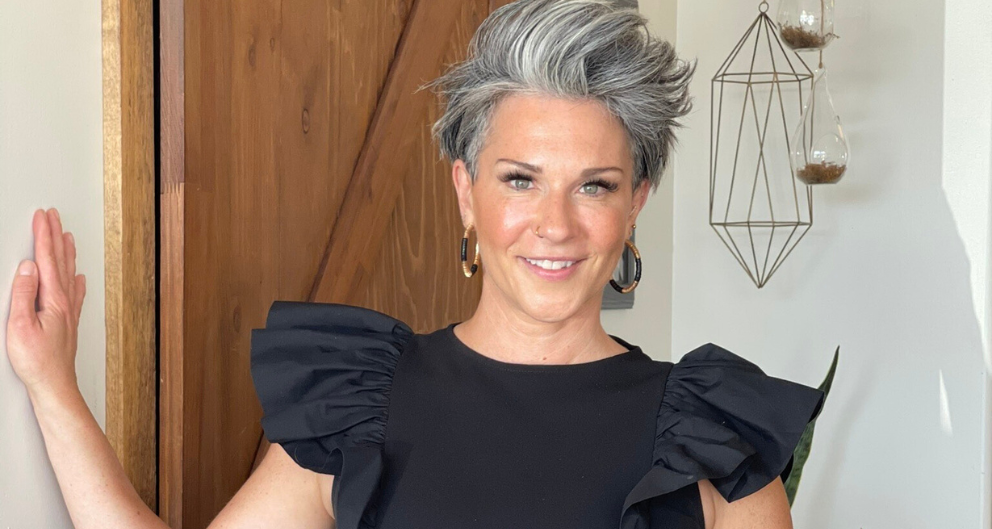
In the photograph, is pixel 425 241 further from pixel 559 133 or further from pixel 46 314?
pixel 46 314

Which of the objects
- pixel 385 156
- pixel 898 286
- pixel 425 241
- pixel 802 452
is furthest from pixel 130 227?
pixel 898 286

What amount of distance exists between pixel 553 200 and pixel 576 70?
0.60 feet

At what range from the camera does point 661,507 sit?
1409 mm

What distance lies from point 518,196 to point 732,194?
1.72 m

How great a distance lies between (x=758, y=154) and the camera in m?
2.93

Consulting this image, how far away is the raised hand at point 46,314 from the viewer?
131 centimetres

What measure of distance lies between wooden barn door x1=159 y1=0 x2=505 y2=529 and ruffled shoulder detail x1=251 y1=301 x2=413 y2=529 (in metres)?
0.18

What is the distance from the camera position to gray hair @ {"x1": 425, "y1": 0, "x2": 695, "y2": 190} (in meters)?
1.41

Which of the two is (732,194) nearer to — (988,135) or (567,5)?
(988,135)

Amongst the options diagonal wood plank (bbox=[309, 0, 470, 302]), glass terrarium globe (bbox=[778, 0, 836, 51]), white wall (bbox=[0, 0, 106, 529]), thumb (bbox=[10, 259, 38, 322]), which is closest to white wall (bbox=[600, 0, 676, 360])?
glass terrarium globe (bbox=[778, 0, 836, 51])

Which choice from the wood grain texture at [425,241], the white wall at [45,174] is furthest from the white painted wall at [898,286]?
the white wall at [45,174]

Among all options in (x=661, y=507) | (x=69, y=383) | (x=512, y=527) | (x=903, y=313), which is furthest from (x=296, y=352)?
(x=903, y=313)

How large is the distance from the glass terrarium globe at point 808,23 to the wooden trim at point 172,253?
1.52m

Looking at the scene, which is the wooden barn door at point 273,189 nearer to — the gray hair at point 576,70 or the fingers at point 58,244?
the fingers at point 58,244
